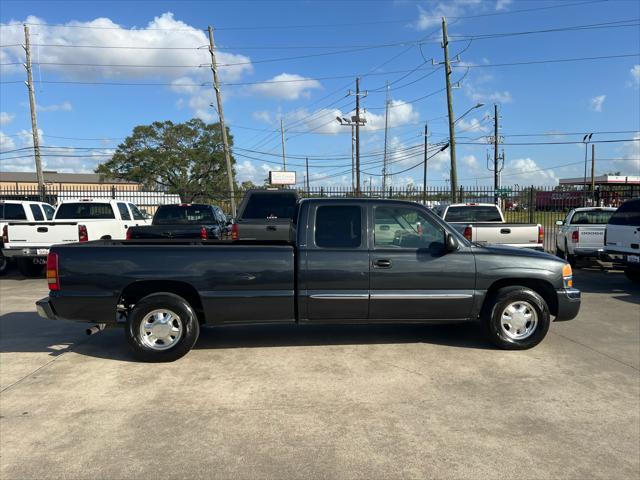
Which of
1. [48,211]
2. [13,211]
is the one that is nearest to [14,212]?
[13,211]

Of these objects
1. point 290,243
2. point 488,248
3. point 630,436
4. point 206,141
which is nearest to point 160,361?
point 290,243

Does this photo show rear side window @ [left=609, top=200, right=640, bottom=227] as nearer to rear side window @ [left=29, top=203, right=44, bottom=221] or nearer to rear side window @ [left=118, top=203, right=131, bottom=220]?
rear side window @ [left=118, top=203, right=131, bottom=220]

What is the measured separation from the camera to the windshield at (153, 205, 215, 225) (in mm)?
12389

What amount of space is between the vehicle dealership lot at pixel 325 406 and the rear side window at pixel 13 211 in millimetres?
7326

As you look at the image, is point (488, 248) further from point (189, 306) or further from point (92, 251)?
point (92, 251)

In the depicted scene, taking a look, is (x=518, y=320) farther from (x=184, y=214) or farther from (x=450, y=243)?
(x=184, y=214)

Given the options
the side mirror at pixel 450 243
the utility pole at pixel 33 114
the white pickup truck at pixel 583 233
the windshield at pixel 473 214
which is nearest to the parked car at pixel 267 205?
the windshield at pixel 473 214

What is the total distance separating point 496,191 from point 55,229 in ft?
47.4

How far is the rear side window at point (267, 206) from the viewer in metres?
9.89

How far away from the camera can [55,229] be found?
10.8 m

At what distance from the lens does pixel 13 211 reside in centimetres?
1228

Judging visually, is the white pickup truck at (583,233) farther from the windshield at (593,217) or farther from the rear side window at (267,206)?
the rear side window at (267,206)

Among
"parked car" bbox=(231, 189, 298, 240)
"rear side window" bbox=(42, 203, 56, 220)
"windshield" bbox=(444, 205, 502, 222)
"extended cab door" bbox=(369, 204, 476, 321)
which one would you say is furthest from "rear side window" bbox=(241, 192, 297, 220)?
"rear side window" bbox=(42, 203, 56, 220)

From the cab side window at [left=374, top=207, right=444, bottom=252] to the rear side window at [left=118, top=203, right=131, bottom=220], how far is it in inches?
359
